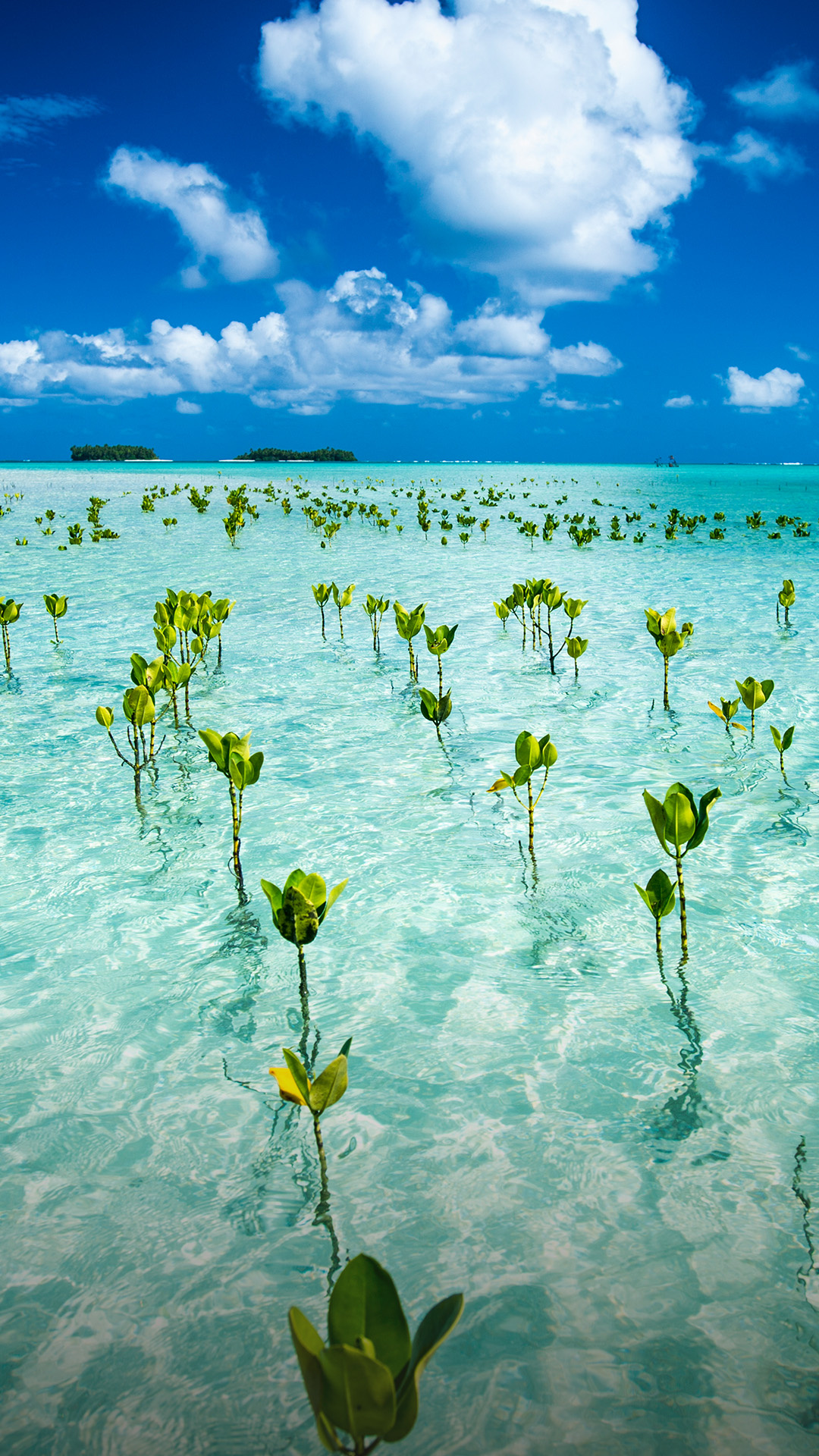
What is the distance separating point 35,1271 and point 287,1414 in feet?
2.90

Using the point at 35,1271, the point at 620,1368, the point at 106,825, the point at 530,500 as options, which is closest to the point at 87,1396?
the point at 35,1271

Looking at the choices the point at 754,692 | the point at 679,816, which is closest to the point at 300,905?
the point at 679,816

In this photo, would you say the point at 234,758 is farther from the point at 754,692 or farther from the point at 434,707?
the point at 754,692

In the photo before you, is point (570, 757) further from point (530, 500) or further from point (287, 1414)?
point (530, 500)

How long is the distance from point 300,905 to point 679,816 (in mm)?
1753

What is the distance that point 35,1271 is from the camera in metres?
2.21

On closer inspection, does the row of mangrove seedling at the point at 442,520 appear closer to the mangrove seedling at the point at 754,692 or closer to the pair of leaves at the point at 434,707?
the pair of leaves at the point at 434,707

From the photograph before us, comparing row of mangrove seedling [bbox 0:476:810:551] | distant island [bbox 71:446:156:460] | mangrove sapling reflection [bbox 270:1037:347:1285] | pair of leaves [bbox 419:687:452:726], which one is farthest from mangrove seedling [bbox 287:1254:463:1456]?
distant island [bbox 71:446:156:460]

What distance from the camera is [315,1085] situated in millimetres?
2189

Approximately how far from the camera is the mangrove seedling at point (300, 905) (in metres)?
Answer: 2.89

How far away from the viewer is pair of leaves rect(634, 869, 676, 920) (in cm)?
332

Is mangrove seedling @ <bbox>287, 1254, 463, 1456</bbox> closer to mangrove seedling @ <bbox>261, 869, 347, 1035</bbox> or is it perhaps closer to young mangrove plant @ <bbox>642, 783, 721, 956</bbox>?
mangrove seedling @ <bbox>261, 869, 347, 1035</bbox>

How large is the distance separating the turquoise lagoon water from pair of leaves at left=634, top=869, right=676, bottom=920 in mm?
388

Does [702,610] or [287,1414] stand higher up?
[702,610]
